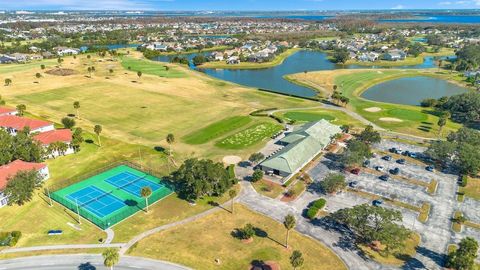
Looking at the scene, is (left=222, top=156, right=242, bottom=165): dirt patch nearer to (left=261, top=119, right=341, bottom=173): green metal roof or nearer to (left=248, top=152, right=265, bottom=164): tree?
(left=248, top=152, right=265, bottom=164): tree

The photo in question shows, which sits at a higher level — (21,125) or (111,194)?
(21,125)

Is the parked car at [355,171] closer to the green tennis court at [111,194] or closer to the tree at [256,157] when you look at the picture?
the tree at [256,157]

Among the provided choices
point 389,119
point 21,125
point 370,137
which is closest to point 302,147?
point 370,137

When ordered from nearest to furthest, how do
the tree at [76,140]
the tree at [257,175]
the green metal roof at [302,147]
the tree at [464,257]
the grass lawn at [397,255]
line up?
the tree at [464,257] < the grass lawn at [397,255] < the tree at [257,175] < the green metal roof at [302,147] < the tree at [76,140]

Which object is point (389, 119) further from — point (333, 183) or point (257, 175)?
point (257, 175)

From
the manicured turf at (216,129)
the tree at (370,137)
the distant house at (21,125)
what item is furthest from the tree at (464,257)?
the distant house at (21,125)

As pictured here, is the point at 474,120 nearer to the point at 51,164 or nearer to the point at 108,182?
the point at 108,182

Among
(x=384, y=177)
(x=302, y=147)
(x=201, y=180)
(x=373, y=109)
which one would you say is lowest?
(x=373, y=109)
